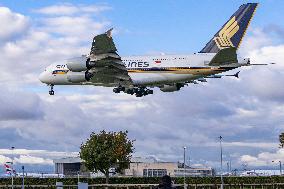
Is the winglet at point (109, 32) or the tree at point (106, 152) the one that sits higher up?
the winglet at point (109, 32)

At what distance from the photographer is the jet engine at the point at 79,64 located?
222 ft

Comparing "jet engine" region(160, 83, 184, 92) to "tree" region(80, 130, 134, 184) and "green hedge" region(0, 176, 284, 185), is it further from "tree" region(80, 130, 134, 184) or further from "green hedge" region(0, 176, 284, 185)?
"tree" region(80, 130, 134, 184)

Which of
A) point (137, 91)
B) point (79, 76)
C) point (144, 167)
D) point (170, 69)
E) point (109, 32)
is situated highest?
point (109, 32)

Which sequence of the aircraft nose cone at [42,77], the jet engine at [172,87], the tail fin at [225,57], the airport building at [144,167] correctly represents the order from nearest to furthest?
the tail fin at [225,57] < the jet engine at [172,87] < the aircraft nose cone at [42,77] < the airport building at [144,167]

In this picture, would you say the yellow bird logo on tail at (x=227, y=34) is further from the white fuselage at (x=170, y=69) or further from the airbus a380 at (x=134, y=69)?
the white fuselage at (x=170, y=69)

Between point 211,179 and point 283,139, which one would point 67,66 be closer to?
point 211,179

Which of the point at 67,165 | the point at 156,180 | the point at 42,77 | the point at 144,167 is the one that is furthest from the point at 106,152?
the point at 67,165

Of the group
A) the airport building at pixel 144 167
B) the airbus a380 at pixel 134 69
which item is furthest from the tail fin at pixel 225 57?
the airport building at pixel 144 167

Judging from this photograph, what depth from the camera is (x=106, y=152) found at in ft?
356

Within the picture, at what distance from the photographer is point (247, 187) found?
259 feet

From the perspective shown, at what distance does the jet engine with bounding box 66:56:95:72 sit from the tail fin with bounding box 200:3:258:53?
58.0 feet

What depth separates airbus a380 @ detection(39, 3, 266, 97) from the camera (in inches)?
2675

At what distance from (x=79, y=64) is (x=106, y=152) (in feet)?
141

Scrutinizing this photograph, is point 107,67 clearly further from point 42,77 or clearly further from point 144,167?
point 144,167
